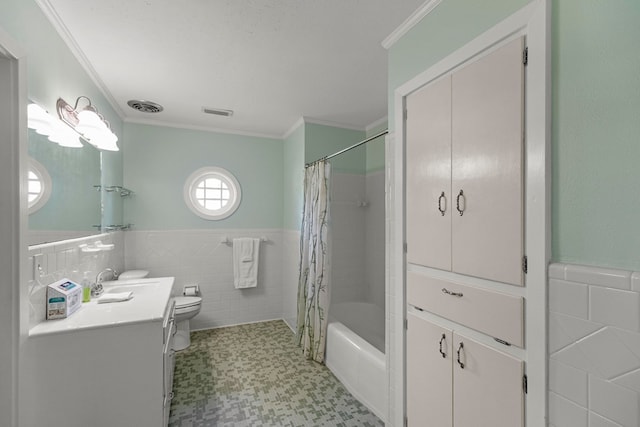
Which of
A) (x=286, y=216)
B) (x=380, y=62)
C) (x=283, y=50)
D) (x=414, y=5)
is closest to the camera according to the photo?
(x=414, y=5)

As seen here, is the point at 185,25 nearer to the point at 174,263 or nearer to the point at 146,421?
the point at 146,421

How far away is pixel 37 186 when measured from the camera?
1403 mm

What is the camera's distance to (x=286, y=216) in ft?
12.1

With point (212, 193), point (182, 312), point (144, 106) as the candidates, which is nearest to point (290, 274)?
point (182, 312)

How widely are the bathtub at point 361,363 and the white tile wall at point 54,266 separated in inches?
75.8

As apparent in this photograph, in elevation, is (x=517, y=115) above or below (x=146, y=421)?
above

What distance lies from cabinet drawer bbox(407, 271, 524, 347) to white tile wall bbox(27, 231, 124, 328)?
190 centimetres

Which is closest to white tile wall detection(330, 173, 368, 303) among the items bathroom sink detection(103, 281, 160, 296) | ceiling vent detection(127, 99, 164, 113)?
bathroom sink detection(103, 281, 160, 296)

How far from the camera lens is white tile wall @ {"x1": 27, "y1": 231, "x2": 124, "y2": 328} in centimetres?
136

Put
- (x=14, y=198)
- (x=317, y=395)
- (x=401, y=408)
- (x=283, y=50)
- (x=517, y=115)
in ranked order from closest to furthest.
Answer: (x=517, y=115)
(x=14, y=198)
(x=401, y=408)
(x=283, y=50)
(x=317, y=395)

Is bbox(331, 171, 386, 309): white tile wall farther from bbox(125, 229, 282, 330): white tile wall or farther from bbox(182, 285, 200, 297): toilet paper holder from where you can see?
bbox(182, 285, 200, 297): toilet paper holder

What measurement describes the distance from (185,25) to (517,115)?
5.75 ft

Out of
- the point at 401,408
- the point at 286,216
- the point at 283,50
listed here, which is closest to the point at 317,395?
the point at 401,408

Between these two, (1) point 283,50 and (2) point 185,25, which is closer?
(2) point 185,25
